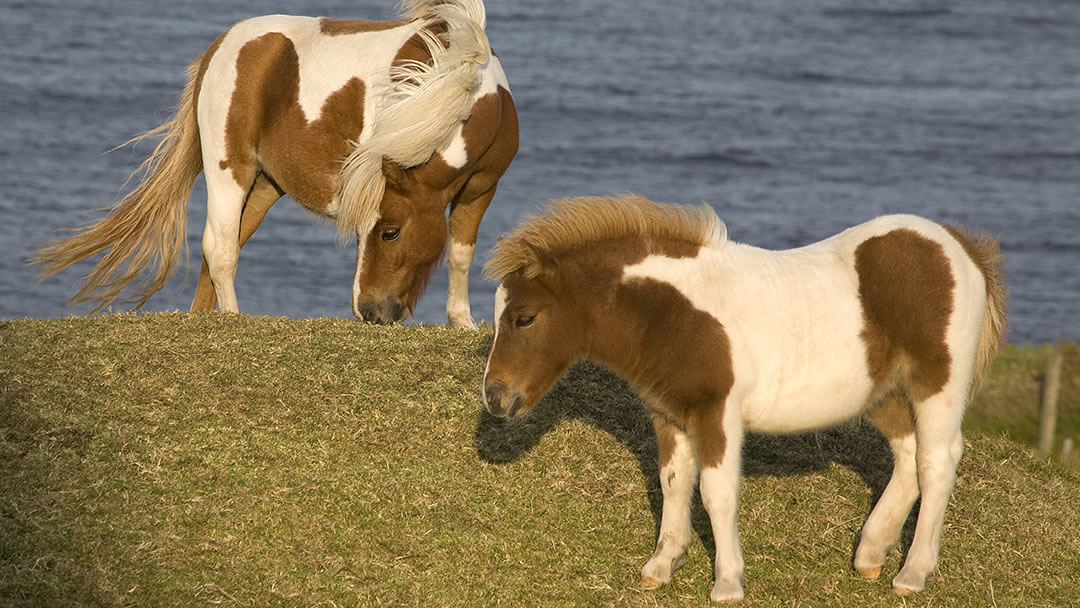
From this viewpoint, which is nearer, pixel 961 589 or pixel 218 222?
pixel 961 589

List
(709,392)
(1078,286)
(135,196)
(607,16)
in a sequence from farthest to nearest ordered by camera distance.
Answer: (607,16) → (1078,286) → (135,196) → (709,392)

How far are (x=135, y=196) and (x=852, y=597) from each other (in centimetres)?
579

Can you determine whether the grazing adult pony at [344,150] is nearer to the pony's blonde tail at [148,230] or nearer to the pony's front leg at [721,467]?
the pony's blonde tail at [148,230]

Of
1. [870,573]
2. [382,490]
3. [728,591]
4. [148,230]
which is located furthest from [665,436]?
[148,230]

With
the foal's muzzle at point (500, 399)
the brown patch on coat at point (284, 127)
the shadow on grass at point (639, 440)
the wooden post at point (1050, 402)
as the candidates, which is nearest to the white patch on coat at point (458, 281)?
the brown patch on coat at point (284, 127)

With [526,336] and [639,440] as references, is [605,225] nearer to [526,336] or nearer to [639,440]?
[526,336]

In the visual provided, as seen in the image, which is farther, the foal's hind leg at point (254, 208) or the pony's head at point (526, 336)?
the foal's hind leg at point (254, 208)

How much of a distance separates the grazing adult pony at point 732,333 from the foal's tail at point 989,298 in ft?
0.05

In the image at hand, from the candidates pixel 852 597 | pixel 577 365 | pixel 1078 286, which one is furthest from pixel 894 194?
pixel 852 597

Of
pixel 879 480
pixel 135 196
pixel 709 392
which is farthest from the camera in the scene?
pixel 135 196

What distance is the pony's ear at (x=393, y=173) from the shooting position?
734 cm

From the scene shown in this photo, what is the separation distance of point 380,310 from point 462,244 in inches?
37.6

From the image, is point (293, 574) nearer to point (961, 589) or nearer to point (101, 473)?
point (101, 473)

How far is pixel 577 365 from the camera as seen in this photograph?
7848mm
